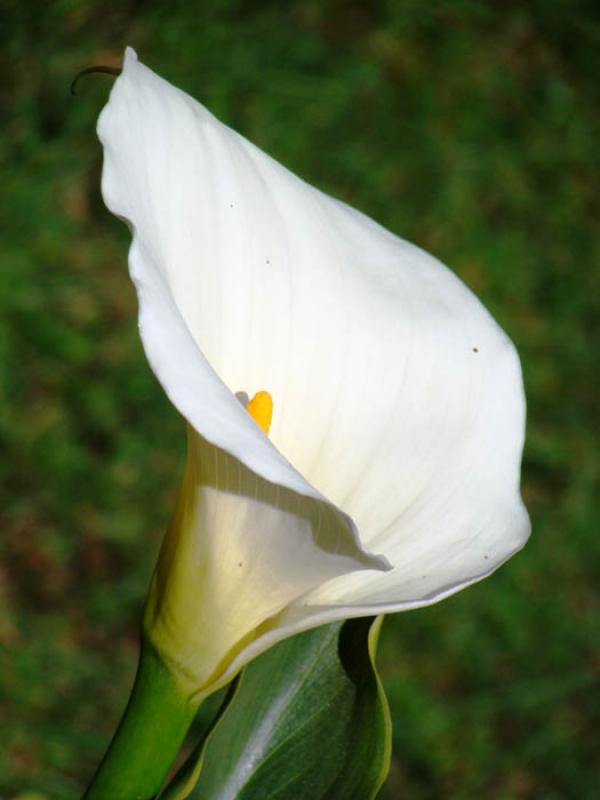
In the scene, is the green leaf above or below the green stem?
below

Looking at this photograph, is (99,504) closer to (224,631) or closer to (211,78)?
(211,78)

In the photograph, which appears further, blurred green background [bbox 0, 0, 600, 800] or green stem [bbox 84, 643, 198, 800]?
blurred green background [bbox 0, 0, 600, 800]

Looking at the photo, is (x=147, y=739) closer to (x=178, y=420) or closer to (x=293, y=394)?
(x=293, y=394)

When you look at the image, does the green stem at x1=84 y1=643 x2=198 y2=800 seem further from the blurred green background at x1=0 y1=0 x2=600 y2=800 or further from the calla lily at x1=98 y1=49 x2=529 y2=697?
the blurred green background at x1=0 y1=0 x2=600 y2=800

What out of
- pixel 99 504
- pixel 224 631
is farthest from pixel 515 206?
pixel 224 631

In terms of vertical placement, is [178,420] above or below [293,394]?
below

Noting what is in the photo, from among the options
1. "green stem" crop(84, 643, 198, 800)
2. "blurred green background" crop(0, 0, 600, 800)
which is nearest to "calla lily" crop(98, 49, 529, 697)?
"green stem" crop(84, 643, 198, 800)

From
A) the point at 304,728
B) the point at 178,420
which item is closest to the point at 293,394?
the point at 304,728
